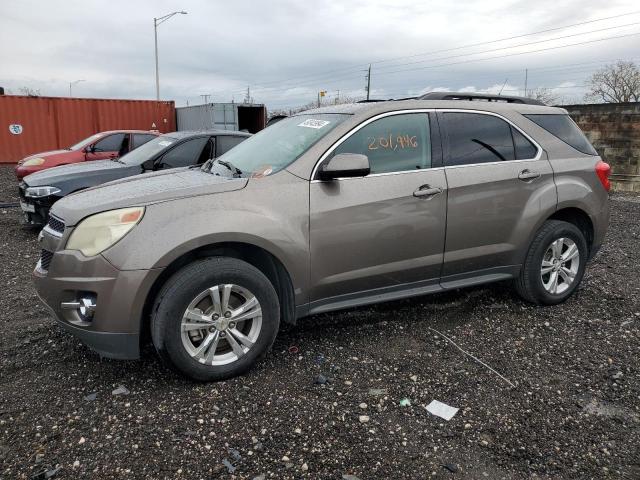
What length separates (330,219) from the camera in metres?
3.24

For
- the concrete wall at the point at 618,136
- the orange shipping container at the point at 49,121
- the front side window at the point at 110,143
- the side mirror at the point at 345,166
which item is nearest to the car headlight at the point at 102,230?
the side mirror at the point at 345,166

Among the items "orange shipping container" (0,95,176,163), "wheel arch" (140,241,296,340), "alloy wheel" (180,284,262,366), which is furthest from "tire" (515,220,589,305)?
"orange shipping container" (0,95,176,163)

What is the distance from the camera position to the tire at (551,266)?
13.5ft

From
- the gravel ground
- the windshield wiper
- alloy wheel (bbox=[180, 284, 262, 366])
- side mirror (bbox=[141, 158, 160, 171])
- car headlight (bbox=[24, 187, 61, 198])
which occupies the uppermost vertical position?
the windshield wiper

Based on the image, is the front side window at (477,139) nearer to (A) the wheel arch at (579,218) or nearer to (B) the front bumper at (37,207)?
(A) the wheel arch at (579,218)

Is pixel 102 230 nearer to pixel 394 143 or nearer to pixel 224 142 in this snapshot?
pixel 394 143

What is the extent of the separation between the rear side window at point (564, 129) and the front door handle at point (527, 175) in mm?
501

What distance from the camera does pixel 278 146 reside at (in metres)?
3.71

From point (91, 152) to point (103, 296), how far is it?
7848mm

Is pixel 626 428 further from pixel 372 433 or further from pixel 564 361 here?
pixel 372 433

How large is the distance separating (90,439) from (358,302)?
5.90 ft

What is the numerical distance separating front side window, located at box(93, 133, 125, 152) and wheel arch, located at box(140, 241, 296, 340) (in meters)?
7.81

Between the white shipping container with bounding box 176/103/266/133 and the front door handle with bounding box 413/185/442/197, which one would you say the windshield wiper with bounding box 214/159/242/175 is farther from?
the white shipping container with bounding box 176/103/266/133

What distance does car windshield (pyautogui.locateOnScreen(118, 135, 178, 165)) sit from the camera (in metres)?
7.17
